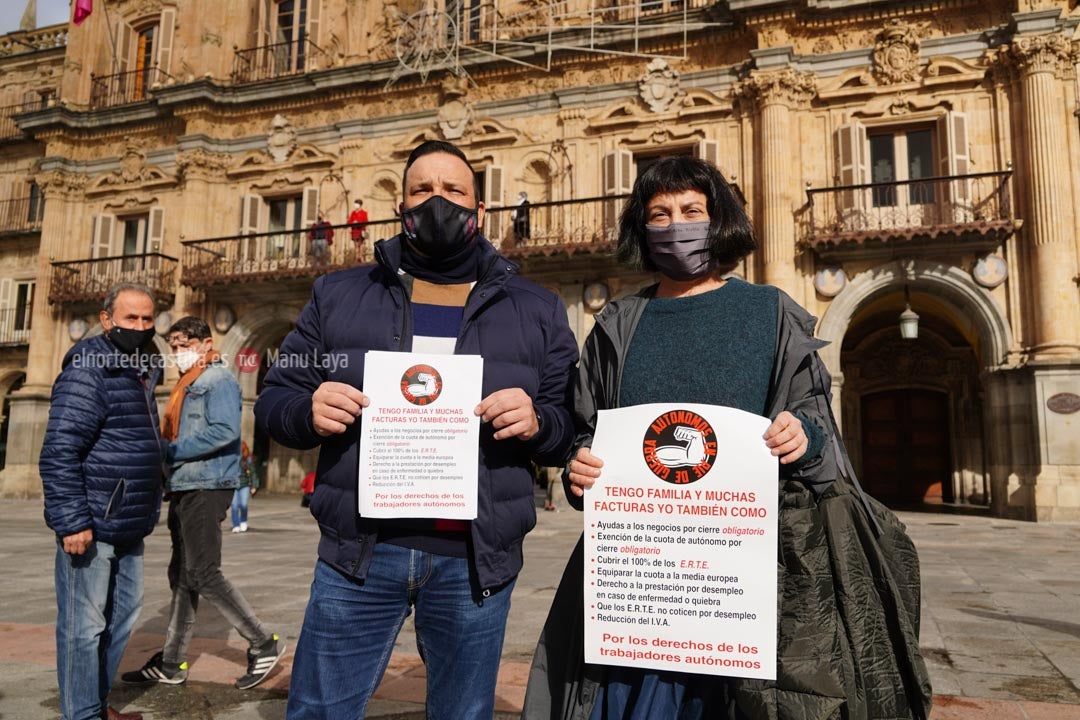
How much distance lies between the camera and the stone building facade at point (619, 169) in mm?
14203

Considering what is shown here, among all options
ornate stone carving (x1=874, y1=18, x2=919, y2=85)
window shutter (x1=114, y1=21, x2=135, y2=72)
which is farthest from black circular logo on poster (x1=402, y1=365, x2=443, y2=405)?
window shutter (x1=114, y1=21, x2=135, y2=72)

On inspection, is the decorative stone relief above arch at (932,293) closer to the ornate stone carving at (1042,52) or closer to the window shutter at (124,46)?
the ornate stone carving at (1042,52)

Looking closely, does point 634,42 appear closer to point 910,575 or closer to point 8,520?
point 8,520

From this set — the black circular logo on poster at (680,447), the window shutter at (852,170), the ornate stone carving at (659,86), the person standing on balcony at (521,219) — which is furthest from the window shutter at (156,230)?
the black circular logo on poster at (680,447)

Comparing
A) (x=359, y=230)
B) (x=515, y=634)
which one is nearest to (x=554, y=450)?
(x=515, y=634)

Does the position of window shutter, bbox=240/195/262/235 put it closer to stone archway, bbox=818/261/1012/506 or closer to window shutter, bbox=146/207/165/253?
window shutter, bbox=146/207/165/253

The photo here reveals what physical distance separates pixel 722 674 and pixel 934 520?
13724 mm

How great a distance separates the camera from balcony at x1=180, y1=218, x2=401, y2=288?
59.6 ft

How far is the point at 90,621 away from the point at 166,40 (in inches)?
868

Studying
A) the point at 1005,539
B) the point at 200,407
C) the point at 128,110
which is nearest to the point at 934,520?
the point at 1005,539

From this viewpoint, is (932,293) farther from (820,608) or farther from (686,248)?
(820,608)

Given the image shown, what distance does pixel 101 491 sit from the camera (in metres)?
3.20

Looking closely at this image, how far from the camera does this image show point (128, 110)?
21.1 meters

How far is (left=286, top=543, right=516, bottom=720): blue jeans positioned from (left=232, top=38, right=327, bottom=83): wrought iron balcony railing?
2063 centimetres
